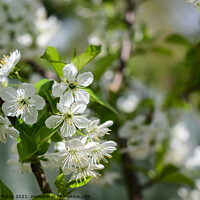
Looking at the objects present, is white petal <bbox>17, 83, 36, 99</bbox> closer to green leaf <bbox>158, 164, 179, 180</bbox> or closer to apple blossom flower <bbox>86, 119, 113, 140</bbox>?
apple blossom flower <bbox>86, 119, 113, 140</bbox>

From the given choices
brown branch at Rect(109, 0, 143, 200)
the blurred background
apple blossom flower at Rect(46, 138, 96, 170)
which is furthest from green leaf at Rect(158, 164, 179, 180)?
apple blossom flower at Rect(46, 138, 96, 170)

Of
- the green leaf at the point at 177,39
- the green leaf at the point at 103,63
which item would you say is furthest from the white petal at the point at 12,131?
the green leaf at the point at 177,39

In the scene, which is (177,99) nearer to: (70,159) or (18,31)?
(18,31)

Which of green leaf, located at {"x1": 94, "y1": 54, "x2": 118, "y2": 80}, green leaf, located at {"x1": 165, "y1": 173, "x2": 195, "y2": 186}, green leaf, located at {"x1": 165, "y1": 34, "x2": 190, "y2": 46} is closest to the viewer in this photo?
green leaf, located at {"x1": 94, "y1": 54, "x2": 118, "y2": 80}

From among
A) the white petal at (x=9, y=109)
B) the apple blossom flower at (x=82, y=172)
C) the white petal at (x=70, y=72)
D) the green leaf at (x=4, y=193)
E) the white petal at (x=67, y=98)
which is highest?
the white petal at (x=70, y=72)

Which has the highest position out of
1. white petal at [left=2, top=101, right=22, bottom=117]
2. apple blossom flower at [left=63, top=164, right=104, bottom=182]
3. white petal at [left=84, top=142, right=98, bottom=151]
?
white petal at [left=2, top=101, right=22, bottom=117]

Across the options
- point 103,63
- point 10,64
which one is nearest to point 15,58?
point 10,64

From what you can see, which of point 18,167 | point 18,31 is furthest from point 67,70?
point 18,31

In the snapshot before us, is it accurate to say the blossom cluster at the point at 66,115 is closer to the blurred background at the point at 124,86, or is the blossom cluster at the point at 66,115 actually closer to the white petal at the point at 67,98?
the white petal at the point at 67,98
